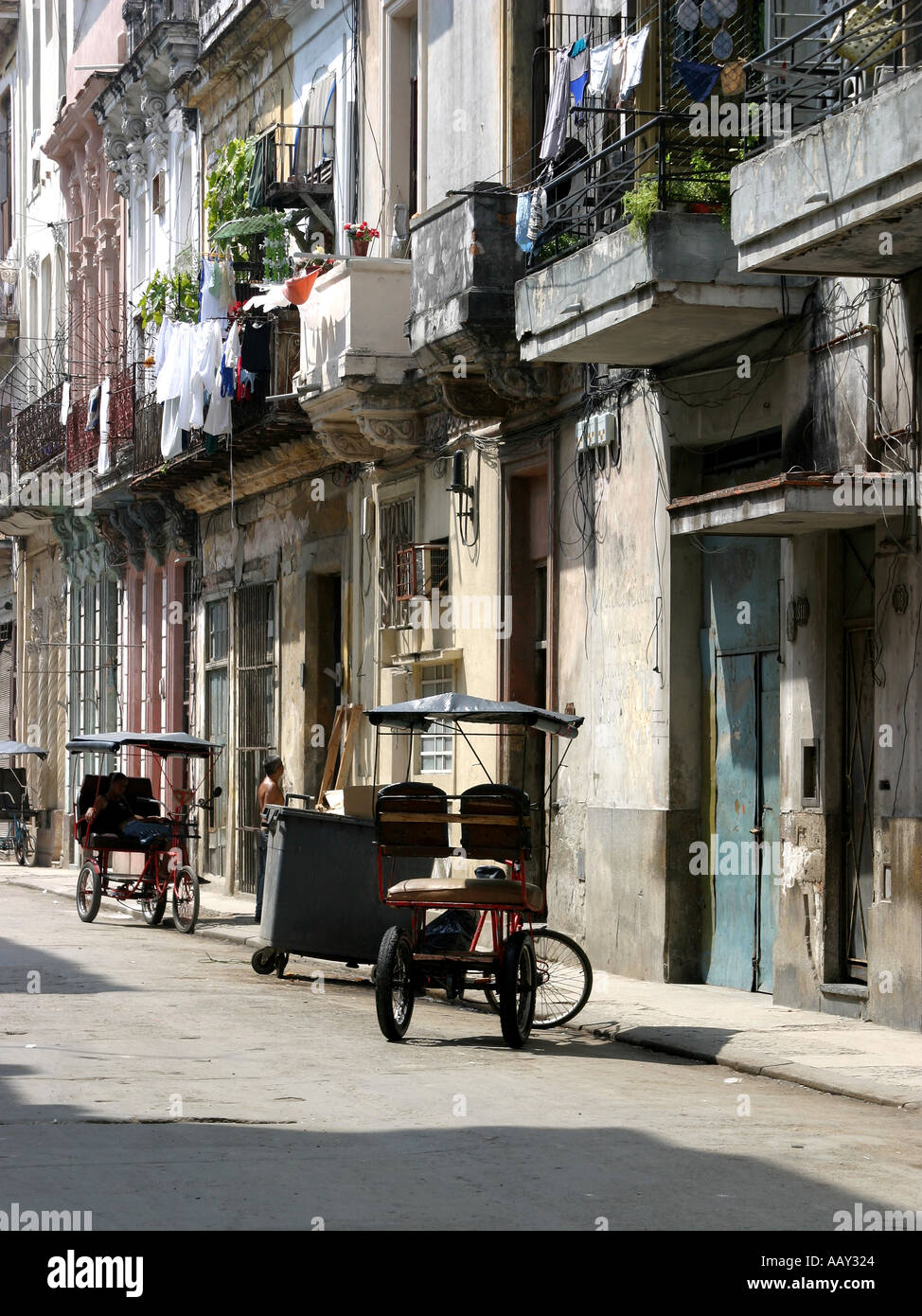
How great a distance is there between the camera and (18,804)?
40438mm

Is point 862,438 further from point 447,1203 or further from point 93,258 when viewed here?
point 93,258

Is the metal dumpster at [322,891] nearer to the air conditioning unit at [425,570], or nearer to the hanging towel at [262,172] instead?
the air conditioning unit at [425,570]

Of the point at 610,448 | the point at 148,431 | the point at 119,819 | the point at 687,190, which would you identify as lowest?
the point at 119,819

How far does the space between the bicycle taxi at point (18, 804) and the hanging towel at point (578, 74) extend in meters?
23.8

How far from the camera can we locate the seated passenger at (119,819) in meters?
23.5

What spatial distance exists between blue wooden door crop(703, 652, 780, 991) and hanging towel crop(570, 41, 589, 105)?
445 cm

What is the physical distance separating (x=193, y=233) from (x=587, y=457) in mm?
13857

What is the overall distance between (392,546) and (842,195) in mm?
11124

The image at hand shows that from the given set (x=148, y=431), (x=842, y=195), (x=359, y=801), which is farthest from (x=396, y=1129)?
(x=148, y=431)

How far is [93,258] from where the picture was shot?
125ft

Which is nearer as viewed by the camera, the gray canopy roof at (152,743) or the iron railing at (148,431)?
the gray canopy roof at (152,743)

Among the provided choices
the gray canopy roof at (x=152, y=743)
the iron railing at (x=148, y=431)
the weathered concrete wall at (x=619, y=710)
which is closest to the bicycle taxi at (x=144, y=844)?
the gray canopy roof at (x=152, y=743)

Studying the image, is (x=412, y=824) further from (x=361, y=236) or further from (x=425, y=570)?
(x=361, y=236)
